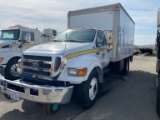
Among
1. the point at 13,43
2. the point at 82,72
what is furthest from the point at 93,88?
the point at 13,43

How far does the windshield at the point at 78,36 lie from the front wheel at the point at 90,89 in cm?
121

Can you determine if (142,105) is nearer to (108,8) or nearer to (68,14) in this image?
(108,8)

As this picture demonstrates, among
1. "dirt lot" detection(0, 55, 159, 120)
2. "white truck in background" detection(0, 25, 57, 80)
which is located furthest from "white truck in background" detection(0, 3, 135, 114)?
"white truck in background" detection(0, 25, 57, 80)

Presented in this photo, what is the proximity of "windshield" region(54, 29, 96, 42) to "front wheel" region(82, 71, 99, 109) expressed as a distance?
47.7 inches

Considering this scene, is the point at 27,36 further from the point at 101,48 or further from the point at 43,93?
the point at 43,93

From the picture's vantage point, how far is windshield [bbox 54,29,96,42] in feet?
19.1

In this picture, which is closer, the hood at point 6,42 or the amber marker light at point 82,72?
the amber marker light at point 82,72

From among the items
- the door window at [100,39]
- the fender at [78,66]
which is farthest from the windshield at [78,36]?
the fender at [78,66]

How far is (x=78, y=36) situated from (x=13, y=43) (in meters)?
3.69

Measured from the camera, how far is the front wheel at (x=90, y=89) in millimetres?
4742

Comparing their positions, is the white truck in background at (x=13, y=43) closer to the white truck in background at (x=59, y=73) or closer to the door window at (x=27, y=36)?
the door window at (x=27, y=36)

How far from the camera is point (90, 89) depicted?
507cm

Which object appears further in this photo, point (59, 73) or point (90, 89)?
point (90, 89)

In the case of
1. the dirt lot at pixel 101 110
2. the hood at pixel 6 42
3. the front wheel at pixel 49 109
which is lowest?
the dirt lot at pixel 101 110
